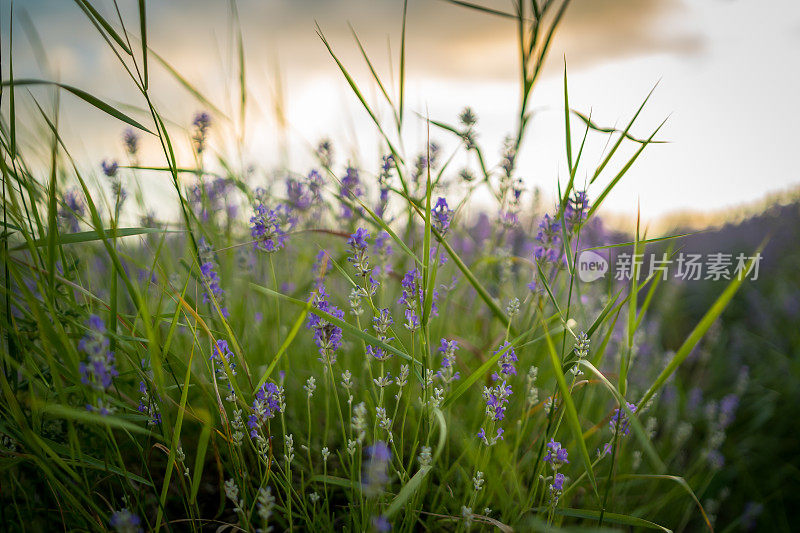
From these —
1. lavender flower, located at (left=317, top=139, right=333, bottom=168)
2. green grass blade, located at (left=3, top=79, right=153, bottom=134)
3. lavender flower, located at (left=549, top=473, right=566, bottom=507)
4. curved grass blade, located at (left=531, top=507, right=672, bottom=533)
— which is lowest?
curved grass blade, located at (left=531, top=507, right=672, bottom=533)

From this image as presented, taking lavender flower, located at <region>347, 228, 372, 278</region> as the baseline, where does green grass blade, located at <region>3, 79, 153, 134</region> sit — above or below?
above

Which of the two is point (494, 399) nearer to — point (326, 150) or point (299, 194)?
point (299, 194)

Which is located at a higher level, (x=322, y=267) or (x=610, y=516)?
(x=322, y=267)

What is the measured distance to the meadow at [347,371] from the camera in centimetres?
113

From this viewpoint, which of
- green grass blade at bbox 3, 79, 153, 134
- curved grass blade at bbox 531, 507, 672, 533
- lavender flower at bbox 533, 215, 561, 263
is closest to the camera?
green grass blade at bbox 3, 79, 153, 134

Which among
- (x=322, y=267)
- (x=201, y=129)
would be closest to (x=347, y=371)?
(x=322, y=267)

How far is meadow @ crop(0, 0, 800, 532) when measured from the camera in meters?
1.13

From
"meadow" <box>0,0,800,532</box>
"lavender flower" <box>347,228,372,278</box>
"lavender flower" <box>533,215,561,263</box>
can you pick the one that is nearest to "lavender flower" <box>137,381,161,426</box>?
"meadow" <box>0,0,800,532</box>

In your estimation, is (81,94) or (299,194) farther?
(299,194)

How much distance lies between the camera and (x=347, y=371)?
4.46 ft

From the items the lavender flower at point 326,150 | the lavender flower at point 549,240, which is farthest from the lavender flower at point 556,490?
the lavender flower at point 326,150

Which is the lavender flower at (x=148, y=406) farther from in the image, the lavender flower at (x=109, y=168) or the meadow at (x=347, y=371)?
the lavender flower at (x=109, y=168)

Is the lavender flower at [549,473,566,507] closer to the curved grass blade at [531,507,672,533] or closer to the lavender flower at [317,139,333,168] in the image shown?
the curved grass blade at [531,507,672,533]

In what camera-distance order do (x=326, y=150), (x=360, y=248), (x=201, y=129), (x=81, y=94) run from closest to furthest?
(x=81, y=94) < (x=360, y=248) < (x=201, y=129) < (x=326, y=150)
